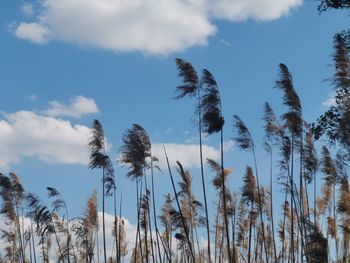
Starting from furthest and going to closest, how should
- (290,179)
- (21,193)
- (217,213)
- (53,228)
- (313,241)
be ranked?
(217,213) < (21,193) < (53,228) < (290,179) < (313,241)

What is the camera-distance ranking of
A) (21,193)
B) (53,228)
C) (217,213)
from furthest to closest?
(217,213), (21,193), (53,228)

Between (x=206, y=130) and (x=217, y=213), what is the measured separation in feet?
16.5

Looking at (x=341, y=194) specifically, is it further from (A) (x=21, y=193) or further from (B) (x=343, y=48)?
(A) (x=21, y=193)

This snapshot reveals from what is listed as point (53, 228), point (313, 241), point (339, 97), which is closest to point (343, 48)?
point (339, 97)

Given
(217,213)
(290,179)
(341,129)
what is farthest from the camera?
(217,213)

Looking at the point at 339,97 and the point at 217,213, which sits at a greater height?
the point at 339,97

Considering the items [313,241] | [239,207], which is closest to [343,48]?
[313,241]

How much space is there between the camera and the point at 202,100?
8.38 metres

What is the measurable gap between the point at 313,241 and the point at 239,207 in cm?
396

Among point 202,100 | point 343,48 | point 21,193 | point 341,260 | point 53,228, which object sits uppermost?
point 343,48

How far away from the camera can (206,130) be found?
8.30 m

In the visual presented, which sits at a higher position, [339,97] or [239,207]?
[339,97]

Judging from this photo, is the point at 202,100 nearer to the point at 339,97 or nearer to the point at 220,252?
the point at 339,97

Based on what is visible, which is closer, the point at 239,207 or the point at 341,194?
the point at 341,194
